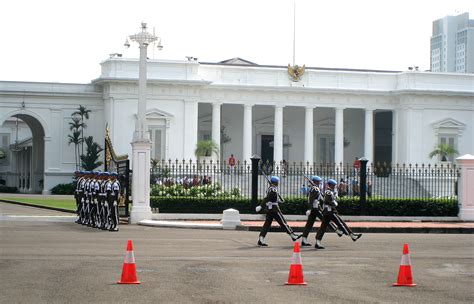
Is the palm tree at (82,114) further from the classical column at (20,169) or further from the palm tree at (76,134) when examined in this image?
the classical column at (20,169)

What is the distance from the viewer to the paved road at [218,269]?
1375cm

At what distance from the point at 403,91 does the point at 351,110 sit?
6.10 m

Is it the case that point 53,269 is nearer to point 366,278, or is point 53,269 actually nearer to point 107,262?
point 107,262

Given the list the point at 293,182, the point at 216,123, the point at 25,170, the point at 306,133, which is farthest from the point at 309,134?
the point at 25,170

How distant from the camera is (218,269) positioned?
17.3 metres

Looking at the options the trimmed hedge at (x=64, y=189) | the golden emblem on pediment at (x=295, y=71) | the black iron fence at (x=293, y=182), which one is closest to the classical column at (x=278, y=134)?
the golden emblem on pediment at (x=295, y=71)

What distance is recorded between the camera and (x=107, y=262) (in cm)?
1806

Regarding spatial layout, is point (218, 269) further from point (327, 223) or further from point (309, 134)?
point (309, 134)

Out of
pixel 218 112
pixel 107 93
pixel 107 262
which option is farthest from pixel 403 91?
pixel 107 262

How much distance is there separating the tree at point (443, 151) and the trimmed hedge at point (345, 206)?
27.8 m

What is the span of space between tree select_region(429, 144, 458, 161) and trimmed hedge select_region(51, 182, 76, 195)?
22449 millimetres

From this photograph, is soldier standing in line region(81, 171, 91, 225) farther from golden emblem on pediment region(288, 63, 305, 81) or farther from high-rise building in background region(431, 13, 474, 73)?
high-rise building in background region(431, 13, 474, 73)

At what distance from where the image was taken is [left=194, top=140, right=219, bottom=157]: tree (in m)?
61.3

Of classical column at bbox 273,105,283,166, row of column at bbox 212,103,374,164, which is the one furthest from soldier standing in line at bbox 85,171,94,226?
classical column at bbox 273,105,283,166
